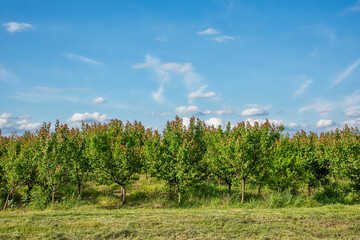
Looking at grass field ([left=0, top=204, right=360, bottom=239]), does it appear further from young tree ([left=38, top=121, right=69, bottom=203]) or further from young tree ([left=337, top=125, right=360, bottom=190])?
young tree ([left=337, top=125, right=360, bottom=190])

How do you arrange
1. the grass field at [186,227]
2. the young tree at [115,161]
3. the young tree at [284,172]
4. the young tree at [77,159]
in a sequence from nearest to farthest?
1. the grass field at [186,227]
2. the young tree at [115,161]
3. the young tree at [77,159]
4. the young tree at [284,172]

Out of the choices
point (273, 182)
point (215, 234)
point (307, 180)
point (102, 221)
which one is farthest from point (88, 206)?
point (307, 180)

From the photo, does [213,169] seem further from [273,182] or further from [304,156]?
[304,156]

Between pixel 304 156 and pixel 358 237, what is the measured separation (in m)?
15.5

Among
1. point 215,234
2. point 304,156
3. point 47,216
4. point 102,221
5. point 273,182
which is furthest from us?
point 304,156

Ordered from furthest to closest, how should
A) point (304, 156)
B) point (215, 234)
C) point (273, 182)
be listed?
point (304, 156)
point (273, 182)
point (215, 234)

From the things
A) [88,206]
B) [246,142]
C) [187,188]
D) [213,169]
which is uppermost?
[246,142]

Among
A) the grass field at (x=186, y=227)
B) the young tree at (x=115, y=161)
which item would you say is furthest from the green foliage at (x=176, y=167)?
the grass field at (x=186, y=227)

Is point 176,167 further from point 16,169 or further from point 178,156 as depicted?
point 16,169

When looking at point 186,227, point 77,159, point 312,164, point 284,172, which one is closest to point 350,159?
point 312,164

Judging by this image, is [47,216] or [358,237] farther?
[47,216]

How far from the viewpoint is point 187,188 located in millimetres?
21062

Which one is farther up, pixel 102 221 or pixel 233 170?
pixel 233 170

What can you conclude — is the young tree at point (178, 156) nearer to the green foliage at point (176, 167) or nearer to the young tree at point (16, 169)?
the green foliage at point (176, 167)
